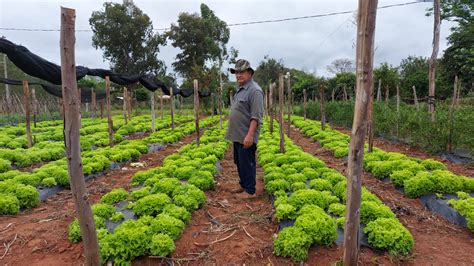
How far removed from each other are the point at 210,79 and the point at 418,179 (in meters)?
25.1

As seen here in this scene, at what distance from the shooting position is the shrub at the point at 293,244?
140 inches

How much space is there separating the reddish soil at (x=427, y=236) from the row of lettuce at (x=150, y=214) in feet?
7.62

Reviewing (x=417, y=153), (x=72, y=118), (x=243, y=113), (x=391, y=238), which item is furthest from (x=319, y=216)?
(x=417, y=153)

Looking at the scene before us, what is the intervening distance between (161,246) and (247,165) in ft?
7.71

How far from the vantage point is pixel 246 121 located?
5.61m

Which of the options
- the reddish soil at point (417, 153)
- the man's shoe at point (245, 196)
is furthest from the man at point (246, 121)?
the reddish soil at point (417, 153)

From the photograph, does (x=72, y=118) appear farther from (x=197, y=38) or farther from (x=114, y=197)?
(x=197, y=38)

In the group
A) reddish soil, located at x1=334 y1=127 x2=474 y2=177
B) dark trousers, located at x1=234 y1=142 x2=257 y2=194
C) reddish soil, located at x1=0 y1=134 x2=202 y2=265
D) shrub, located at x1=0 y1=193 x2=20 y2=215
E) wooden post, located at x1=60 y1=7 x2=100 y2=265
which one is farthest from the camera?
reddish soil, located at x1=334 y1=127 x2=474 y2=177

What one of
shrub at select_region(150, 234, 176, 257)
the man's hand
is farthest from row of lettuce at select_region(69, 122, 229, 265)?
the man's hand

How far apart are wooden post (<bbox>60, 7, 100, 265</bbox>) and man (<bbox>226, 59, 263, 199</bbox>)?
2.84m

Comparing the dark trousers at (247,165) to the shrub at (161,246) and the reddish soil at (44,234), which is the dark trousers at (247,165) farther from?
the reddish soil at (44,234)

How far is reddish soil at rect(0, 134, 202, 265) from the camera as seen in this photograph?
374 centimetres

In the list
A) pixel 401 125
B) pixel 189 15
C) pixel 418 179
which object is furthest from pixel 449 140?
pixel 189 15

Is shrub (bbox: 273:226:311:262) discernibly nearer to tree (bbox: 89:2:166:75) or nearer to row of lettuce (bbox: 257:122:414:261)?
row of lettuce (bbox: 257:122:414:261)
